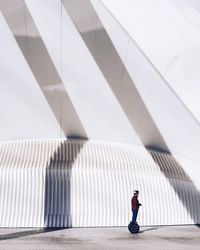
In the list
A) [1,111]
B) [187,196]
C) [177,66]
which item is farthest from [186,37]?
[1,111]

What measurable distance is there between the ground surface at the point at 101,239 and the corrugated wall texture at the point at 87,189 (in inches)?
57.1

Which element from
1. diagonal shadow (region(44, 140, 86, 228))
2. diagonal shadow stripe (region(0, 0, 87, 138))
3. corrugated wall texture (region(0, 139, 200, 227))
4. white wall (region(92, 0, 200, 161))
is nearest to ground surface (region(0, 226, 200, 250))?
diagonal shadow (region(44, 140, 86, 228))

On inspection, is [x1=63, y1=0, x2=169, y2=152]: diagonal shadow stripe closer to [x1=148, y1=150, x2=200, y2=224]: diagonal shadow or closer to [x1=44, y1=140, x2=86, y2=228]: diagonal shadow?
[x1=148, y1=150, x2=200, y2=224]: diagonal shadow

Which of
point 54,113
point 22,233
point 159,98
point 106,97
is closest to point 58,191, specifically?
point 22,233

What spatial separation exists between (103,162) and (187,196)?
4185 mm

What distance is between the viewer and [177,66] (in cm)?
2662

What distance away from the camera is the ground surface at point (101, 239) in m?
14.2

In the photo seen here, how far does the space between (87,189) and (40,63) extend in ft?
23.4

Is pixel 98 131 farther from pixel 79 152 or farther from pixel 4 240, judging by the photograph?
pixel 4 240

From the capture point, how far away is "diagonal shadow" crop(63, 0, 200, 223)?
2433 cm

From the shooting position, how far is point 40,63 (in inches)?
1008

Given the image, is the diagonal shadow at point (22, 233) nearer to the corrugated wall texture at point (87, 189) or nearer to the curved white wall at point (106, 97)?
the corrugated wall texture at point (87, 189)

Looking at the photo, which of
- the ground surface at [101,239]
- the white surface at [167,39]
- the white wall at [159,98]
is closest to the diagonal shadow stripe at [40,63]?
the white wall at [159,98]

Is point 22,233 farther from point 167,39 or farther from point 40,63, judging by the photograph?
point 167,39
